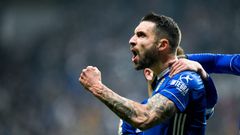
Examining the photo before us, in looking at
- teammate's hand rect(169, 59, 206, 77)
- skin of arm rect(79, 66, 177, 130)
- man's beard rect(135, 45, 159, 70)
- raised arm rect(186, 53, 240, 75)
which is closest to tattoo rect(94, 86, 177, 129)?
skin of arm rect(79, 66, 177, 130)

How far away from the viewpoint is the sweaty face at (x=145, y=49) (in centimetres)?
329

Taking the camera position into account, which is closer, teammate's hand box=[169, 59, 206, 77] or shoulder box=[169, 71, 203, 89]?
shoulder box=[169, 71, 203, 89]

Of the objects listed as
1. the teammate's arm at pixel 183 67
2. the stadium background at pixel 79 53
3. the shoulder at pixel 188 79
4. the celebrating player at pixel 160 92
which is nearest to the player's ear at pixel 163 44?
the celebrating player at pixel 160 92

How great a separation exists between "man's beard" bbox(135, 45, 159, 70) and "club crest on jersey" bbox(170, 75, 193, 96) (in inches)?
11.1

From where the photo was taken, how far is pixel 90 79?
300 centimetres

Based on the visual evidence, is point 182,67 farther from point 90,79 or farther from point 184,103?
point 90,79

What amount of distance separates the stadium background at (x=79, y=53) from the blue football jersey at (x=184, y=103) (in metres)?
4.19

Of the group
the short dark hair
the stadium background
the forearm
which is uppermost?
the stadium background

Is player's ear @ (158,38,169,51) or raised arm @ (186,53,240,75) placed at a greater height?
raised arm @ (186,53,240,75)

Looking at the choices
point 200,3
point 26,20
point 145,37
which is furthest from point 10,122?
point 145,37

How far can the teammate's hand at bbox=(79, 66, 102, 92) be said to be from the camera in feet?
9.79

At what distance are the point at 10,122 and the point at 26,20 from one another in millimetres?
1841

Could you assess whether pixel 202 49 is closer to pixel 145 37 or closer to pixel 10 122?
pixel 10 122

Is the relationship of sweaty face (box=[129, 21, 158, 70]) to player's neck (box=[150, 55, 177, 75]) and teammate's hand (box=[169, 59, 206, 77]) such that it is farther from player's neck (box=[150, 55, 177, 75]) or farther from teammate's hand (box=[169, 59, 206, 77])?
teammate's hand (box=[169, 59, 206, 77])
